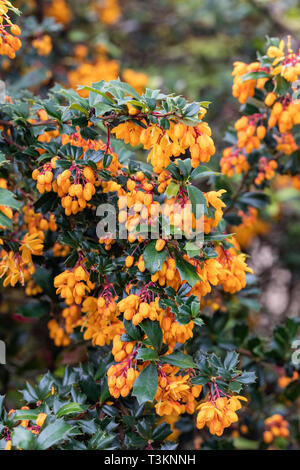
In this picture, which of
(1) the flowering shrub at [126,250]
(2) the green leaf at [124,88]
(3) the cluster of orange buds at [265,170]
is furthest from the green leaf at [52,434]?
(3) the cluster of orange buds at [265,170]

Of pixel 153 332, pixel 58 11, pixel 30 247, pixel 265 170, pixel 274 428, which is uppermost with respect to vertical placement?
pixel 58 11

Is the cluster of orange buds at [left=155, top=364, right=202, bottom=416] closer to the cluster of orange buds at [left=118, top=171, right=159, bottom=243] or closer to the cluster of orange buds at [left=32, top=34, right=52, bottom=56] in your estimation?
the cluster of orange buds at [left=118, top=171, right=159, bottom=243]

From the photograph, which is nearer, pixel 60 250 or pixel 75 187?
pixel 75 187

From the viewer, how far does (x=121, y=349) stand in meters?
1.24

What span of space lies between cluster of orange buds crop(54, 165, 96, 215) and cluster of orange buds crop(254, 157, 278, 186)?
810mm

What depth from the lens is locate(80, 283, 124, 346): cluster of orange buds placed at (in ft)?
4.32

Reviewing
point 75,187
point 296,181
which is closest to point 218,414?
point 75,187

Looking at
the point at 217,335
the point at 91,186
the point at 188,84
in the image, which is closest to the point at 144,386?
the point at 91,186

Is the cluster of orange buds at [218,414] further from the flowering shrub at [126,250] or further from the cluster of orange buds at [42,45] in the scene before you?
the cluster of orange buds at [42,45]

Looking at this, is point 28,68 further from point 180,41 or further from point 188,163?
point 188,163

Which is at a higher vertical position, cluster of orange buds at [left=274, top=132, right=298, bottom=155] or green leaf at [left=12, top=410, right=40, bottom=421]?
cluster of orange buds at [left=274, top=132, right=298, bottom=155]

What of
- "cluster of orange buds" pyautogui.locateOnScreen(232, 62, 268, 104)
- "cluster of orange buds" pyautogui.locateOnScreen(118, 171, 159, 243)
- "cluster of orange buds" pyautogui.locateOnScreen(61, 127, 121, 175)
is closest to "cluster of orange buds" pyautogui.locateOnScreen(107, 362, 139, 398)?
"cluster of orange buds" pyautogui.locateOnScreen(118, 171, 159, 243)

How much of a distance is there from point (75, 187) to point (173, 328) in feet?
1.52

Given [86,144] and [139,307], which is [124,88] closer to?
[86,144]
